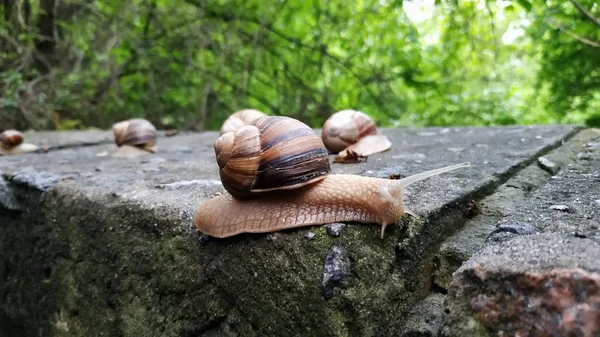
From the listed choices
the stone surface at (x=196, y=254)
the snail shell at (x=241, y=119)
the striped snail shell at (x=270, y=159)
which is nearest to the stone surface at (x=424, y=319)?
the stone surface at (x=196, y=254)

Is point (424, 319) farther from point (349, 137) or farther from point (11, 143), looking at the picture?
point (11, 143)

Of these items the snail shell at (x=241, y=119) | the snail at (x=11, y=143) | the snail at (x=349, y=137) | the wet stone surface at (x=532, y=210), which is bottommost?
the snail at (x=11, y=143)

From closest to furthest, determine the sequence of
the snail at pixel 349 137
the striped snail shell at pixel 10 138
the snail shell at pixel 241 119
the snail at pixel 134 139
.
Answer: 1. the snail at pixel 349 137
2. the snail shell at pixel 241 119
3. the snail at pixel 134 139
4. the striped snail shell at pixel 10 138

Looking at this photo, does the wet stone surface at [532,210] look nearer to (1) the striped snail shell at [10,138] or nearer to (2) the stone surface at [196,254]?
(2) the stone surface at [196,254]

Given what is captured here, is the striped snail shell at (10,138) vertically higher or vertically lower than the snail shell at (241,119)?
lower

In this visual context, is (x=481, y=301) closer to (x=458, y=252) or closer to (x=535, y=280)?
(x=535, y=280)

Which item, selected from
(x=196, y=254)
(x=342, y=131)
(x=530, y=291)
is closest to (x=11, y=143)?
(x=342, y=131)

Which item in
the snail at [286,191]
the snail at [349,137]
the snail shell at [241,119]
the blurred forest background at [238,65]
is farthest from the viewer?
the blurred forest background at [238,65]
